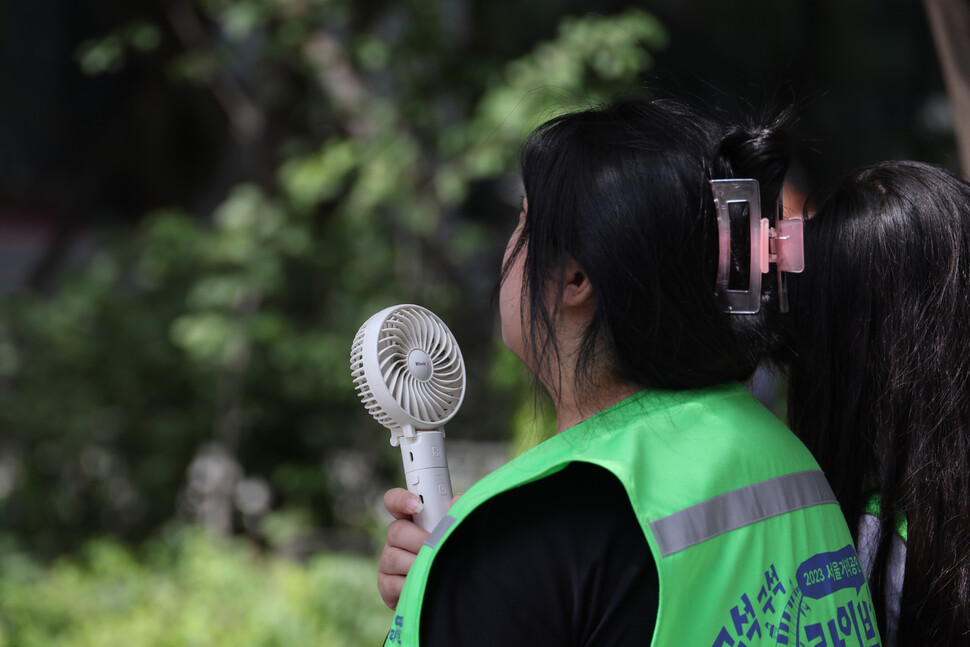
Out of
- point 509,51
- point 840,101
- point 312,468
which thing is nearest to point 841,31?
point 840,101

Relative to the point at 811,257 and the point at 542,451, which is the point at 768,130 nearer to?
the point at 811,257

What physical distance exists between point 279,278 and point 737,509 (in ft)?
11.8

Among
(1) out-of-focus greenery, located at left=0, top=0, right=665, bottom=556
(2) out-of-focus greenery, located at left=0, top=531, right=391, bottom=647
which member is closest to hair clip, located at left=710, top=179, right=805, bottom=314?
(1) out-of-focus greenery, located at left=0, top=0, right=665, bottom=556

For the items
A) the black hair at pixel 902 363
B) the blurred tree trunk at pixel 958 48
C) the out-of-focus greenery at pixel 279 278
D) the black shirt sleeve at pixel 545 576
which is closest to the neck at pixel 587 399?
the black shirt sleeve at pixel 545 576

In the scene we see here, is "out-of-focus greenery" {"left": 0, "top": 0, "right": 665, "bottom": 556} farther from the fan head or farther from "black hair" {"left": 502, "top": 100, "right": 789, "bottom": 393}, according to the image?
"black hair" {"left": 502, "top": 100, "right": 789, "bottom": 393}

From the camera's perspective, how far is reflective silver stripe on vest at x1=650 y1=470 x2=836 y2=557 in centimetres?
86

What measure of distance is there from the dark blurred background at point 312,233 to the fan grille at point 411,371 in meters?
2.35

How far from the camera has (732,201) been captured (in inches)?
38.2

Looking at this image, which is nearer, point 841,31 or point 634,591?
point 634,591

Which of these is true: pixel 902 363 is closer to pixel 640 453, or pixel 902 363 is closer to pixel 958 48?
pixel 640 453

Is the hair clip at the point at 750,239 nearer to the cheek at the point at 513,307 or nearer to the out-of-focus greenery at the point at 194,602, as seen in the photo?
the cheek at the point at 513,307

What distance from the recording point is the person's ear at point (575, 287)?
961mm

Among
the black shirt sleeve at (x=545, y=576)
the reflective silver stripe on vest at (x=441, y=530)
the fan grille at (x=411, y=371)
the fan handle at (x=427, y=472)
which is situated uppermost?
the fan grille at (x=411, y=371)

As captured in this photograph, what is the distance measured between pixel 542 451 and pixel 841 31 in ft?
14.9
